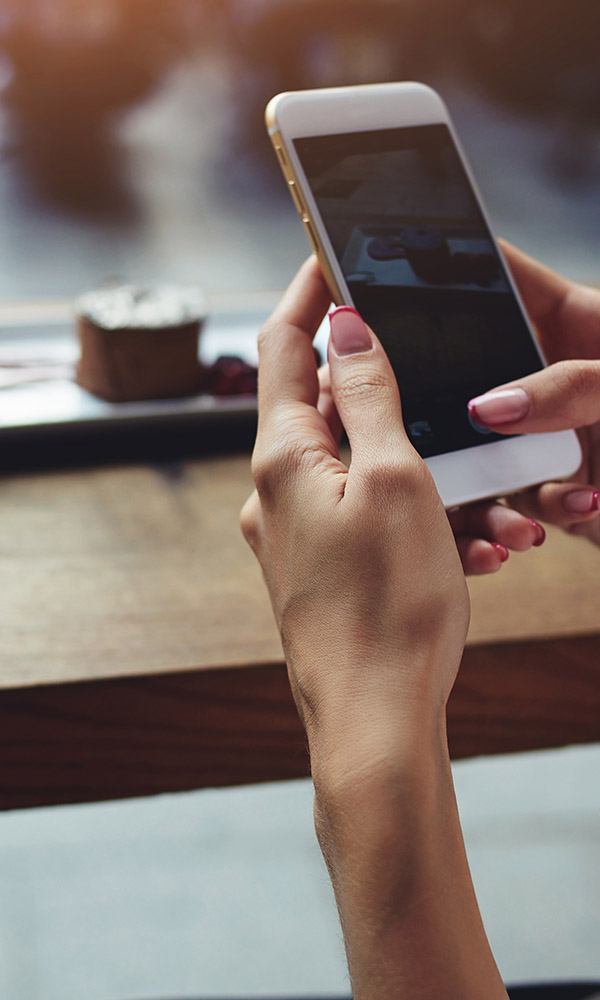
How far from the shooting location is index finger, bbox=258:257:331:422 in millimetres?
456

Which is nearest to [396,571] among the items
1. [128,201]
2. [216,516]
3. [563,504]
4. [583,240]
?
[563,504]

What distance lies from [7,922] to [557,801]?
2.05 ft

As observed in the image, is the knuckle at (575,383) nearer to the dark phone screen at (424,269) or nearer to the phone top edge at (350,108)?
the dark phone screen at (424,269)

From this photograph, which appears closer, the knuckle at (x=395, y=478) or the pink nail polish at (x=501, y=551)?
the knuckle at (x=395, y=478)

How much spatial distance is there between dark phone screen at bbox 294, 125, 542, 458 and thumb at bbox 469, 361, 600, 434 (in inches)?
1.0

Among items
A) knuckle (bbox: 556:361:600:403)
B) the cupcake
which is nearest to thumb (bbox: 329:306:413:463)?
knuckle (bbox: 556:361:600:403)

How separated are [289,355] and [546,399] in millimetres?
143

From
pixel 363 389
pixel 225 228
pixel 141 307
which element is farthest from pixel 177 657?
pixel 225 228

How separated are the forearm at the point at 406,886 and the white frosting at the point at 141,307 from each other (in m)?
0.45

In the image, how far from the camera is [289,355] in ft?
1.52

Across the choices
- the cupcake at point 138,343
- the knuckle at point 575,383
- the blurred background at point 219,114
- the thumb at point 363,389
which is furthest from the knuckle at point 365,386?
the blurred background at point 219,114

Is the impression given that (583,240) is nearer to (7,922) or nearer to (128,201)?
(128,201)

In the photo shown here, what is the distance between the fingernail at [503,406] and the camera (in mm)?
468

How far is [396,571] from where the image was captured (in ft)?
1.19
